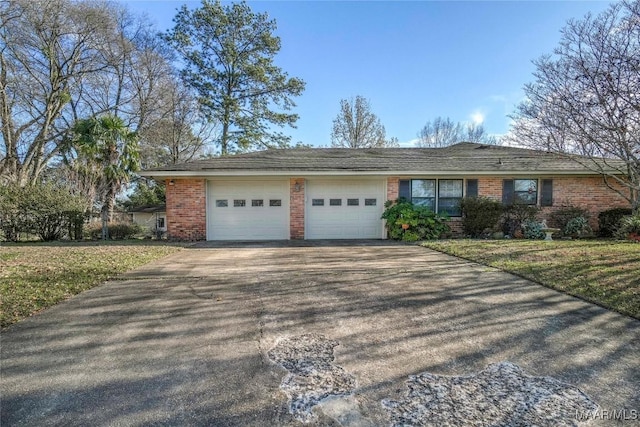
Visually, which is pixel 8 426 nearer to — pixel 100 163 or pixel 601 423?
pixel 601 423

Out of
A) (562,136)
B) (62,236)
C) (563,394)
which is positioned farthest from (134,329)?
(62,236)

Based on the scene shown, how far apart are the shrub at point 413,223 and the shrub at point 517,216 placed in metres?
2.06

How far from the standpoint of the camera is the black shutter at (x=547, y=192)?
11.6m

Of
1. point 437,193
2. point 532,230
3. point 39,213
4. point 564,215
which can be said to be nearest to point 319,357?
point 437,193

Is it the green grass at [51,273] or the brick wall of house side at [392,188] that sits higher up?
the brick wall of house side at [392,188]

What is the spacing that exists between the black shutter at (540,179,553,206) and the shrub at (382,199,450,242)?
361 cm

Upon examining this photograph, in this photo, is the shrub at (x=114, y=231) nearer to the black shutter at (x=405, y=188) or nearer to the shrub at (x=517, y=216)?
the black shutter at (x=405, y=188)

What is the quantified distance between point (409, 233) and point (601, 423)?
352 inches

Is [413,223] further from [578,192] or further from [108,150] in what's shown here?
[108,150]

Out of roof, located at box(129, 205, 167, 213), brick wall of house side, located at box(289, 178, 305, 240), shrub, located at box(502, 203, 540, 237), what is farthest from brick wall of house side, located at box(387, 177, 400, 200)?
roof, located at box(129, 205, 167, 213)

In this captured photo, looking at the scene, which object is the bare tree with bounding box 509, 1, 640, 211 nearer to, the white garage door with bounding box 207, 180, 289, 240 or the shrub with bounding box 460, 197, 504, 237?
the shrub with bounding box 460, 197, 504, 237

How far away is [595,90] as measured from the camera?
6.42 m

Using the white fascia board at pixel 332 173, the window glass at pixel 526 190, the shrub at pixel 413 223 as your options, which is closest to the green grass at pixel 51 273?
the white fascia board at pixel 332 173

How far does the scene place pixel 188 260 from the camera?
7242 millimetres
